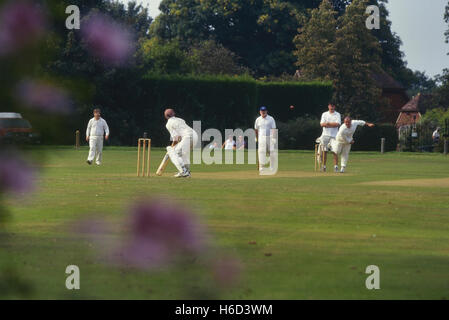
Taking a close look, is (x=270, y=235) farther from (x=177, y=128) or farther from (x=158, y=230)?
(x=177, y=128)

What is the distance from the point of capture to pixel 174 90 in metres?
56.0

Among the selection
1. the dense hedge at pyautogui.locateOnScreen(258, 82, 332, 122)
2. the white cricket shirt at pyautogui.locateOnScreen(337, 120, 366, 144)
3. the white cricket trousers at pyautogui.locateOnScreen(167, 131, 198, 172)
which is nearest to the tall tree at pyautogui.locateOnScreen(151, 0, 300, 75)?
the dense hedge at pyautogui.locateOnScreen(258, 82, 332, 122)

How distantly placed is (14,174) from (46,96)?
307mm

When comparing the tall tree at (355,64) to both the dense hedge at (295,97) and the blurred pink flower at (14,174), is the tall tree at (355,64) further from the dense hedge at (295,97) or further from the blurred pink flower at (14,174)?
the blurred pink flower at (14,174)

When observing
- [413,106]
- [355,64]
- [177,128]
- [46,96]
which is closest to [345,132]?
[177,128]

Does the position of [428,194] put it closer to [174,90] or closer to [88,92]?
[88,92]

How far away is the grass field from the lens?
7.38 m

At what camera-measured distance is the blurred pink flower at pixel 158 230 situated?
3.25 meters

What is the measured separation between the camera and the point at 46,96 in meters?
3.37

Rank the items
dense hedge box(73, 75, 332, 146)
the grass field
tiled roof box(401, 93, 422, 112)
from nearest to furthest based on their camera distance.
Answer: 1. the grass field
2. dense hedge box(73, 75, 332, 146)
3. tiled roof box(401, 93, 422, 112)

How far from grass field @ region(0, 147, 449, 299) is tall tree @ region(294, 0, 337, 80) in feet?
163

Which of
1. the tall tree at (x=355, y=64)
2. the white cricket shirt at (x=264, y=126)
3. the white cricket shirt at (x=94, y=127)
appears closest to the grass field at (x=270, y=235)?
the white cricket shirt at (x=94, y=127)

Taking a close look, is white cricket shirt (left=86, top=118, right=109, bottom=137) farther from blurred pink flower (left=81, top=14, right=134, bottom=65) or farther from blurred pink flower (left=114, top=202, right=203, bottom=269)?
blurred pink flower (left=114, top=202, right=203, bottom=269)
